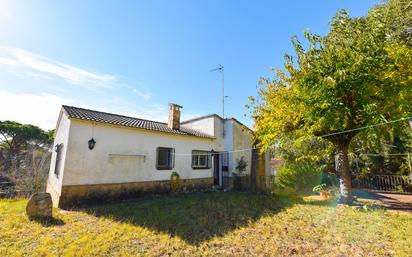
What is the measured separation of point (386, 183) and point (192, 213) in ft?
53.1

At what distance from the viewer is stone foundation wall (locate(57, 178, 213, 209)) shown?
8289 mm

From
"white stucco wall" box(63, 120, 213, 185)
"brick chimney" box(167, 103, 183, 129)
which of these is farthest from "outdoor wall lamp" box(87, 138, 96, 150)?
"brick chimney" box(167, 103, 183, 129)

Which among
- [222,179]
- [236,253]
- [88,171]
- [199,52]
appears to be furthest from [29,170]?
[236,253]

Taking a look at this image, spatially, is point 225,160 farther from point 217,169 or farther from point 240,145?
point 240,145

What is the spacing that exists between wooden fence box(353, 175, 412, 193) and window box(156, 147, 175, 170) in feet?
52.1

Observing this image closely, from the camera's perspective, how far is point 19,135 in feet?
73.9

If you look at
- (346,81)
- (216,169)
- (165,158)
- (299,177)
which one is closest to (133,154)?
(165,158)

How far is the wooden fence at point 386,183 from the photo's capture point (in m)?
13.6

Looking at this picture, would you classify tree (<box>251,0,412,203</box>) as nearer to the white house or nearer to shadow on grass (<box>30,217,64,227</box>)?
the white house

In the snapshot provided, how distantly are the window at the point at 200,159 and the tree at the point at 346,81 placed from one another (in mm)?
5572

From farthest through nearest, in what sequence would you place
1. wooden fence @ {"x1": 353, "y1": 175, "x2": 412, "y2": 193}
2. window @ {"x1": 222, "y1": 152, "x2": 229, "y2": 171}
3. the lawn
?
window @ {"x1": 222, "y1": 152, "x2": 229, "y2": 171}
wooden fence @ {"x1": 353, "y1": 175, "x2": 412, "y2": 193}
the lawn

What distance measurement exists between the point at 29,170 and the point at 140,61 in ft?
51.8

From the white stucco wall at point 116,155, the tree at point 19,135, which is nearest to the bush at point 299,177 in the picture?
the white stucco wall at point 116,155

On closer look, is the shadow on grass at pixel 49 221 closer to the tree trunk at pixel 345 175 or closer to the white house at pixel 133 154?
the white house at pixel 133 154
